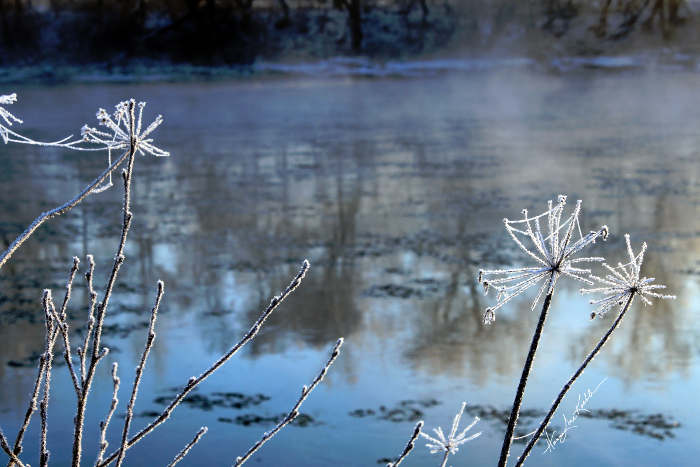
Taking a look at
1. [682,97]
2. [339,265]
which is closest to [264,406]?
[339,265]

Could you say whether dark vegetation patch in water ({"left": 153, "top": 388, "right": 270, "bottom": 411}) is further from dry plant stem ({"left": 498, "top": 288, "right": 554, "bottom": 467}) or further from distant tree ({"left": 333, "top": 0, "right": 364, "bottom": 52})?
distant tree ({"left": 333, "top": 0, "right": 364, "bottom": 52})

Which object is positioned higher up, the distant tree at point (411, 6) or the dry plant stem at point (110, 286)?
the distant tree at point (411, 6)

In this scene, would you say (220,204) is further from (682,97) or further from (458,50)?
(458,50)

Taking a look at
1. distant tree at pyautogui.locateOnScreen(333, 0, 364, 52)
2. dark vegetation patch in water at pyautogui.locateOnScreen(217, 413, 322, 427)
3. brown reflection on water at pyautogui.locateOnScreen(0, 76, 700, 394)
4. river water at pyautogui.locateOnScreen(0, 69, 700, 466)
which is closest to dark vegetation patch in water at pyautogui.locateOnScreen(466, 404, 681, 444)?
river water at pyautogui.locateOnScreen(0, 69, 700, 466)

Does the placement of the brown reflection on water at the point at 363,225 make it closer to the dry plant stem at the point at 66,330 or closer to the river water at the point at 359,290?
the river water at the point at 359,290

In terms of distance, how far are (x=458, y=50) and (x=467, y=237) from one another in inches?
913

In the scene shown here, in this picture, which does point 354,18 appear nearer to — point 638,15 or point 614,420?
point 638,15

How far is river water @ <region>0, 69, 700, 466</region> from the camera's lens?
14.6ft

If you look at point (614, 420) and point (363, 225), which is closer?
point (614, 420)

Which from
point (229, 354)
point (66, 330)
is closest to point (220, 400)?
point (66, 330)

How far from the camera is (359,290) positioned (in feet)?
22.3

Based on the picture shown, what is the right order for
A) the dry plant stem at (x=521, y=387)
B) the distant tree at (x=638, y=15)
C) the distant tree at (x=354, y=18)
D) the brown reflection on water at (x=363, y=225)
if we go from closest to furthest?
the dry plant stem at (x=521, y=387)
the brown reflection on water at (x=363, y=225)
the distant tree at (x=354, y=18)
the distant tree at (x=638, y=15)

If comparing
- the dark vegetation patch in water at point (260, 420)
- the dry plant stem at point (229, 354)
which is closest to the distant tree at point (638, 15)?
the dark vegetation patch in water at point (260, 420)

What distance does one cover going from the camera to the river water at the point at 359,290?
445 centimetres
